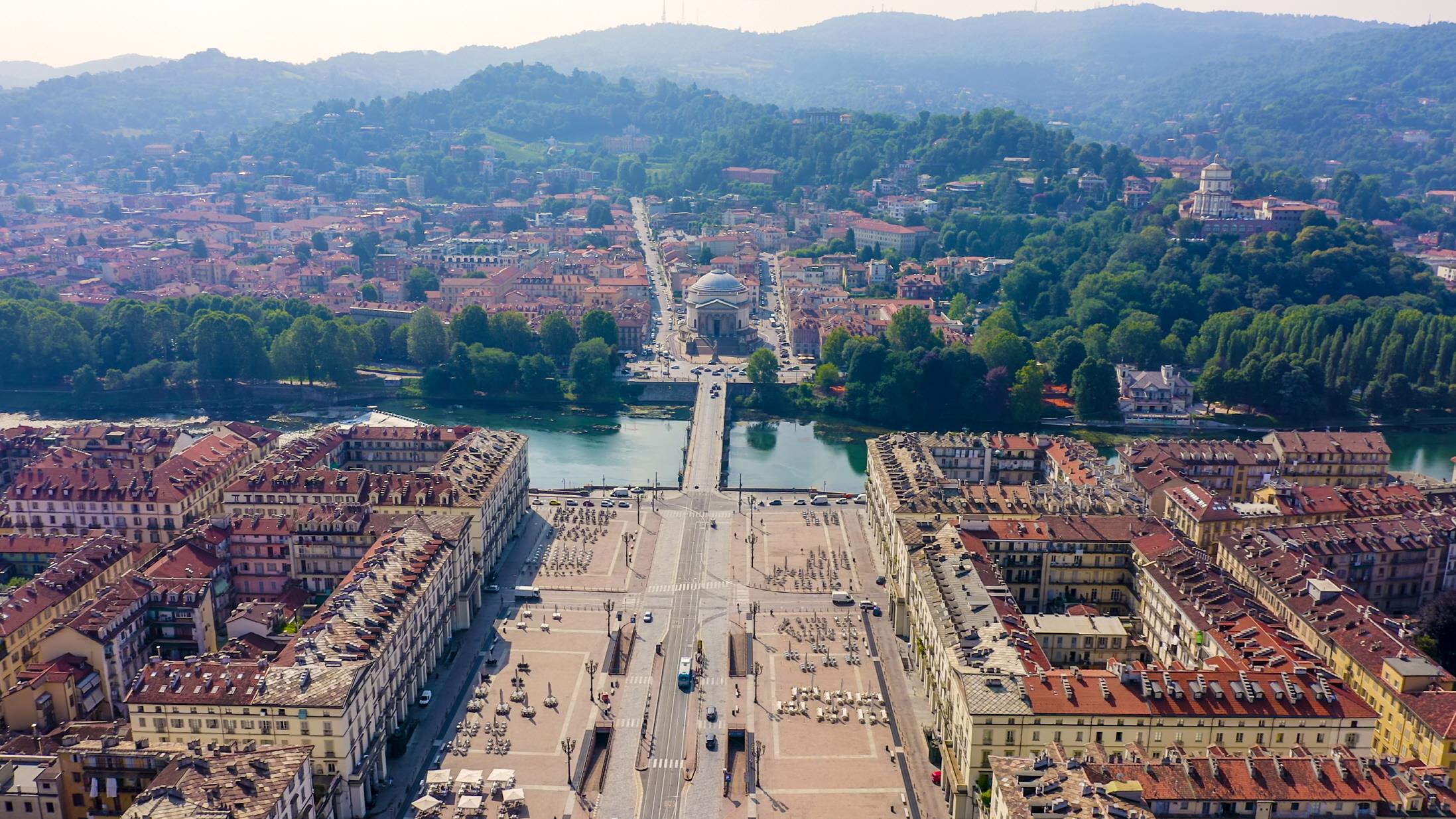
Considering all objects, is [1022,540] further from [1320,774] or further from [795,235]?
[795,235]

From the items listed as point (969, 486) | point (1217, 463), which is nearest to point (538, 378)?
point (969, 486)

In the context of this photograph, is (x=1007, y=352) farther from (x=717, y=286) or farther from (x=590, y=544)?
(x=590, y=544)

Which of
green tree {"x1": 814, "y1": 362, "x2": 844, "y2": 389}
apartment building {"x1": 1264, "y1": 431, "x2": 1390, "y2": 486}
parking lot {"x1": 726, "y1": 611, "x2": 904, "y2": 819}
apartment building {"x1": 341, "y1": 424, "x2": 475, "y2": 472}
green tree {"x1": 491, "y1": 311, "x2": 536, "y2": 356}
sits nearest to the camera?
parking lot {"x1": 726, "y1": 611, "x2": 904, "y2": 819}

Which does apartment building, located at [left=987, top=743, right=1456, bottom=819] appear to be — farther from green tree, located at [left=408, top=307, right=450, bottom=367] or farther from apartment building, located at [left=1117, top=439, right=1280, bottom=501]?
green tree, located at [left=408, top=307, right=450, bottom=367]

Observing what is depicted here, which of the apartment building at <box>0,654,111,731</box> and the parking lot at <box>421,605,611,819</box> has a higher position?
the apartment building at <box>0,654,111,731</box>

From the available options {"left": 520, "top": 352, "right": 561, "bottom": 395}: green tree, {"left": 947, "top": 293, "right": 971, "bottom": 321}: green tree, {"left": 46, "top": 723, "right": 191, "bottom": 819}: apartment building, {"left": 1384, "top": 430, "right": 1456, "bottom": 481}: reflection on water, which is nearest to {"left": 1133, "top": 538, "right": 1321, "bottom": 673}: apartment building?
{"left": 46, "top": 723, "right": 191, "bottom": 819}: apartment building

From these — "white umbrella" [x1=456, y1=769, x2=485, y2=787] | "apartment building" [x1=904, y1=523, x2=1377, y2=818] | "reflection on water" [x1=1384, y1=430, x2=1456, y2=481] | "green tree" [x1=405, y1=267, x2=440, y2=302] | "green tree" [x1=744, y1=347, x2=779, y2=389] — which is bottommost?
"reflection on water" [x1=1384, y1=430, x2=1456, y2=481]
